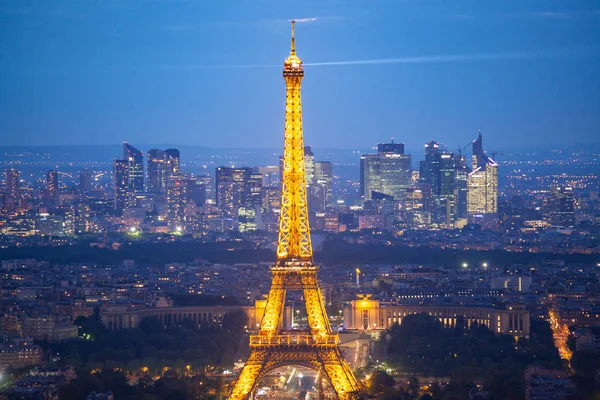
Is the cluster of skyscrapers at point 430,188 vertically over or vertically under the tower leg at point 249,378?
over

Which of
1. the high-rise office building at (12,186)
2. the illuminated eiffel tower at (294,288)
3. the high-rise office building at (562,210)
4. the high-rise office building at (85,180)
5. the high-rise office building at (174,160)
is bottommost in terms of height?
the illuminated eiffel tower at (294,288)

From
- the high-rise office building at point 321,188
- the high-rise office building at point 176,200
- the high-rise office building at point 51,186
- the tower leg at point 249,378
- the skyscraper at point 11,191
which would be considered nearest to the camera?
the tower leg at point 249,378

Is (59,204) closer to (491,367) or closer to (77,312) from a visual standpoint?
(77,312)

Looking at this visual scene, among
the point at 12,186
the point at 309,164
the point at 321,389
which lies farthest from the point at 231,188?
the point at 321,389

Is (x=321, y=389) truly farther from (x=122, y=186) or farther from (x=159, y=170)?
(x=159, y=170)

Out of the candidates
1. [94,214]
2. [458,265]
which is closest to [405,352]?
[458,265]

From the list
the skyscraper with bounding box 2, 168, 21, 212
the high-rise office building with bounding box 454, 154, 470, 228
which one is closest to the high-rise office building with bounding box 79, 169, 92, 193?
the skyscraper with bounding box 2, 168, 21, 212

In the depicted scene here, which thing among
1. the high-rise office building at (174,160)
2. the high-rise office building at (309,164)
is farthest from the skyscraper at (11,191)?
the high-rise office building at (309,164)

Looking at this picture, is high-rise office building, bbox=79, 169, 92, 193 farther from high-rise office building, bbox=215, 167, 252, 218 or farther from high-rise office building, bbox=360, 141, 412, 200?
high-rise office building, bbox=360, 141, 412, 200

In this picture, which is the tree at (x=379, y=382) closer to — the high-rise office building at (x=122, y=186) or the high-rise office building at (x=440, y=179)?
the high-rise office building at (x=440, y=179)
